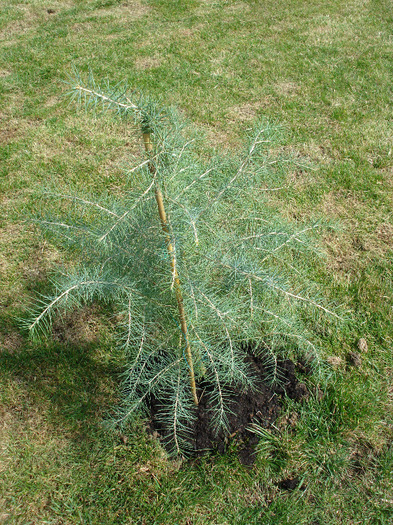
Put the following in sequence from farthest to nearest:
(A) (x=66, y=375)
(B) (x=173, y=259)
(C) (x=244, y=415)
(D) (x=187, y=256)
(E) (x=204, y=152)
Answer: (E) (x=204, y=152) < (A) (x=66, y=375) < (C) (x=244, y=415) < (D) (x=187, y=256) < (B) (x=173, y=259)

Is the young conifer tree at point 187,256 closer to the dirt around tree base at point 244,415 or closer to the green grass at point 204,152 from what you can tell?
the dirt around tree base at point 244,415

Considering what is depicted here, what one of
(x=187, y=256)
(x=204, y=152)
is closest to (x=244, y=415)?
(x=187, y=256)

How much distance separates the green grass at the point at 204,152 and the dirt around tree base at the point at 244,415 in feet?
0.18

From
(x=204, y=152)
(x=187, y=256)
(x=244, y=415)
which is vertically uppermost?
(x=187, y=256)

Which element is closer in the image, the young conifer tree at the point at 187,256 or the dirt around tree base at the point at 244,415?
the young conifer tree at the point at 187,256

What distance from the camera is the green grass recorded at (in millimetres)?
1880

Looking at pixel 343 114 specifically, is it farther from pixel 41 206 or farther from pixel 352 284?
pixel 41 206

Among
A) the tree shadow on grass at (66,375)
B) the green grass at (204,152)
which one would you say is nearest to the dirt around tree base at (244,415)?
the green grass at (204,152)

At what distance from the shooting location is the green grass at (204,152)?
188 centimetres

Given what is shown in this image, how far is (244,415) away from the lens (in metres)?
2.03

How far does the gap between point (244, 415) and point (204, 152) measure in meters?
2.34

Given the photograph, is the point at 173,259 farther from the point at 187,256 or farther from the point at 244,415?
the point at 244,415

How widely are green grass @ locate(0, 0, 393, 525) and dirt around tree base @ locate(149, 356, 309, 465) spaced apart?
0.18 feet

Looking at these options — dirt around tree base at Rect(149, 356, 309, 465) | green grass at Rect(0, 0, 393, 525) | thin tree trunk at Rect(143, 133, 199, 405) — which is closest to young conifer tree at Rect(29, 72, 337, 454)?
thin tree trunk at Rect(143, 133, 199, 405)
